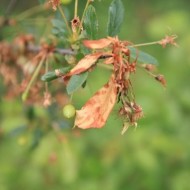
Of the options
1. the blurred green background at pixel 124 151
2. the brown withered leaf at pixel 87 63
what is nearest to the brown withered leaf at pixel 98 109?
the brown withered leaf at pixel 87 63

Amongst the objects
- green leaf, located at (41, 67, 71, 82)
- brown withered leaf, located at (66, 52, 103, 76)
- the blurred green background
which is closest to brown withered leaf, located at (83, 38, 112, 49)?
brown withered leaf, located at (66, 52, 103, 76)

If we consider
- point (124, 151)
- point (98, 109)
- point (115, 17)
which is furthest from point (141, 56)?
point (124, 151)

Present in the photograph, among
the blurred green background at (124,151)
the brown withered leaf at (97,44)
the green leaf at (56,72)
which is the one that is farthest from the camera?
the blurred green background at (124,151)

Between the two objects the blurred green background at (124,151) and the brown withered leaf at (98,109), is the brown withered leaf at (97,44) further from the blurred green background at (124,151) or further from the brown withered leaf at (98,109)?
the blurred green background at (124,151)

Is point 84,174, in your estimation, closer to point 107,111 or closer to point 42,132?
point 42,132

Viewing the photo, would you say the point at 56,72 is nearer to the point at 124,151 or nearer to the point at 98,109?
the point at 98,109

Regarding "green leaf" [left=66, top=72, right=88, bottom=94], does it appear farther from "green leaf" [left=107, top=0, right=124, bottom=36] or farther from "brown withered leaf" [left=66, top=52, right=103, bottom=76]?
"green leaf" [left=107, top=0, right=124, bottom=36]
